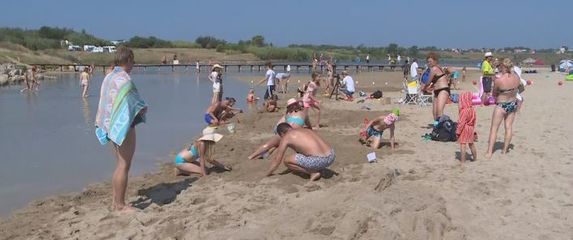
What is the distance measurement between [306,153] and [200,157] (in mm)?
1517

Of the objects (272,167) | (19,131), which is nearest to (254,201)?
(272,167)

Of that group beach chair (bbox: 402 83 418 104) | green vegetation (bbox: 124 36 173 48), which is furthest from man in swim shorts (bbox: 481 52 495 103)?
green vegetation (bbox: 124 36 173 48)

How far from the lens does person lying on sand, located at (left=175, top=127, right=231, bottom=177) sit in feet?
23.4

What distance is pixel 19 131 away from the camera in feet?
39.4

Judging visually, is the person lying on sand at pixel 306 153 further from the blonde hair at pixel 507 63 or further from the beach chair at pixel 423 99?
the beach chair at pixel 423 99

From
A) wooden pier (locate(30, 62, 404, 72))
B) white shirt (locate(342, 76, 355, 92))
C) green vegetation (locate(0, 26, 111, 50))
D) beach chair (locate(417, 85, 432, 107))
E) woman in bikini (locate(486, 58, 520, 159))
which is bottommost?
wooden pier (locate(30, 62, 404, 72))

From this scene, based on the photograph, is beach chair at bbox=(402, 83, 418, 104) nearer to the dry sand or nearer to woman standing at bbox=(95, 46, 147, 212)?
the dry sand

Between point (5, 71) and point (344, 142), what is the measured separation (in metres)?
31.2

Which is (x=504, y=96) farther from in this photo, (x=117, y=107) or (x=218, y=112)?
(x=218, y=112)

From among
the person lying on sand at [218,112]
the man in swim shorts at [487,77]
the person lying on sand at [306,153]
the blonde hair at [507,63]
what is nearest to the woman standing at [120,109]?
the person lying on sand at [306,153]

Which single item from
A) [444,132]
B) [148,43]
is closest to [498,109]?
[444,132]

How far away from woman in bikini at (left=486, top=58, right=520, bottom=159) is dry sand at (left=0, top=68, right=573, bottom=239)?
371 millimetres

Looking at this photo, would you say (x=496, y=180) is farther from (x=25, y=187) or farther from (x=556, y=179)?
(x=25, y=187)

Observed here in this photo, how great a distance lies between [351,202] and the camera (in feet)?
15.8
